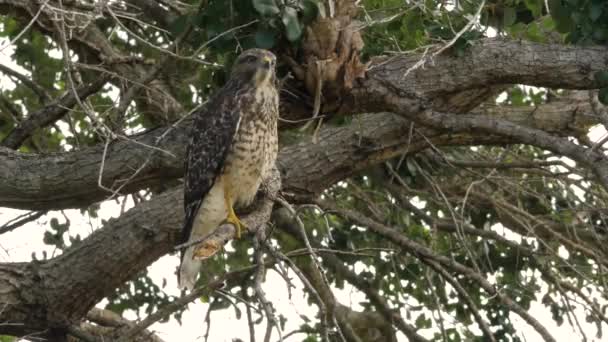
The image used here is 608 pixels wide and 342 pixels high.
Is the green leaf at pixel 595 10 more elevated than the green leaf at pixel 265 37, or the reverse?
the green leaf at pixel 265 37

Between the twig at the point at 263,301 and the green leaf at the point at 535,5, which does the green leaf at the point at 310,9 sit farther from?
the green leaf at the point at 535,5

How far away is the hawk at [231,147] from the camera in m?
4.34

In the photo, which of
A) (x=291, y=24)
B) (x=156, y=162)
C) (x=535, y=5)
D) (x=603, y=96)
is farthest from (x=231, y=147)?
(x=603, y=96)

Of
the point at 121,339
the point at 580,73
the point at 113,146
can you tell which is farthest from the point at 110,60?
the point at 580,73

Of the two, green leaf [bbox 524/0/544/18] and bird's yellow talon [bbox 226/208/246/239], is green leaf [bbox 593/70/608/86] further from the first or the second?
bird's yellow talon [bbox 226/208/246/239]

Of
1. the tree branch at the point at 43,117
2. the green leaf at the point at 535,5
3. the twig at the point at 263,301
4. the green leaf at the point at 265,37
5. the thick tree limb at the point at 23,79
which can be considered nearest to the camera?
the twig at the point at 263,301

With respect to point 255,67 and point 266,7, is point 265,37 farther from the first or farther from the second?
point 255,67

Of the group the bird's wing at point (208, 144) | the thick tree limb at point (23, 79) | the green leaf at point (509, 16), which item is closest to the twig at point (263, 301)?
the bird's wing at point (208, 144)

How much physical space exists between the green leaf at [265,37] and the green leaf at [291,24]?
17cm

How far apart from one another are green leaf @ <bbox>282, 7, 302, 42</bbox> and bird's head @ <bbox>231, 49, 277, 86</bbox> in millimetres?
Result: 434

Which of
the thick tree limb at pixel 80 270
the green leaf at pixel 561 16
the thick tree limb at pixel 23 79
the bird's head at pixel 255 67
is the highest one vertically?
the thick tree limb at pixel 23 79

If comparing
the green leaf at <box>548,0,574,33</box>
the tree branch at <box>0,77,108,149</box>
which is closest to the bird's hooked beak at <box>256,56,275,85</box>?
the tree branch at <box>0,77,108,149</box>

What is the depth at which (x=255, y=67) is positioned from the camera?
4.32m

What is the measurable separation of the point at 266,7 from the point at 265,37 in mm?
204
